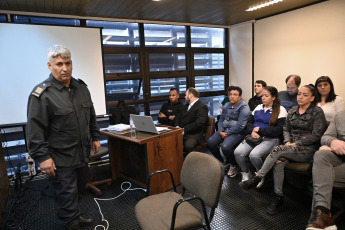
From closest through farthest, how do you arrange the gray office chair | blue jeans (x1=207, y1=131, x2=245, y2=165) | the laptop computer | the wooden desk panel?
the gray office chair < the wooden desk panel < the laptop computer < blue jeans (x1=207, y1=131, x2=245, y2=165)

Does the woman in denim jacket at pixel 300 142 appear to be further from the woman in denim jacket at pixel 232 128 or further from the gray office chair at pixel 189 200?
the gray office chair at pixel 189 200

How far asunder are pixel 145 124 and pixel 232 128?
1222mm

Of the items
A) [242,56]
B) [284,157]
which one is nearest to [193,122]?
[284,157]

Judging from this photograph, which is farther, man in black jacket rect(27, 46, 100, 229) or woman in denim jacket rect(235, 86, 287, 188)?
woman in denim jacket rect(235, 86, 287, 188)

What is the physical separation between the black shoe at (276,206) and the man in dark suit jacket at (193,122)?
123 centimetres

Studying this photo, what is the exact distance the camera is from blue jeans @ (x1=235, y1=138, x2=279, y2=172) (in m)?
2.71

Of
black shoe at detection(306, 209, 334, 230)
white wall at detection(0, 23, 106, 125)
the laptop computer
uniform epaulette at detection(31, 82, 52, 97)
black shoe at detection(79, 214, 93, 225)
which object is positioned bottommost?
black shoe at detection(79, 214, 93, 225)

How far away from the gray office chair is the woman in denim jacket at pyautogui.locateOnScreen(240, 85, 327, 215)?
1.06 m

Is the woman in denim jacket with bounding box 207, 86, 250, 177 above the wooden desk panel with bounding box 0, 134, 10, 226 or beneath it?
above

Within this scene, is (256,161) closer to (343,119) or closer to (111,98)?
(343,119)

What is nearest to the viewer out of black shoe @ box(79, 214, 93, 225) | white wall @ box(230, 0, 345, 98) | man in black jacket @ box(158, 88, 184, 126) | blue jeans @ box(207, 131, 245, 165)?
black shoe @ box(79, 214, 93, 225)

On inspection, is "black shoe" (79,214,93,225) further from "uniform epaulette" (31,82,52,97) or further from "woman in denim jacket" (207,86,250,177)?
"woman in denim jacket" (207,86,250,177)

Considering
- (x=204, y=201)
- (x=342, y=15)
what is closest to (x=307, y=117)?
(x=204, y=201)

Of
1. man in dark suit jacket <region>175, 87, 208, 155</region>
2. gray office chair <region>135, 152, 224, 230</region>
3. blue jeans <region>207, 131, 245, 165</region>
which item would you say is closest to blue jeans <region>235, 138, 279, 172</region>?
blue jeans <region>207, 131, 245, 165</region>
